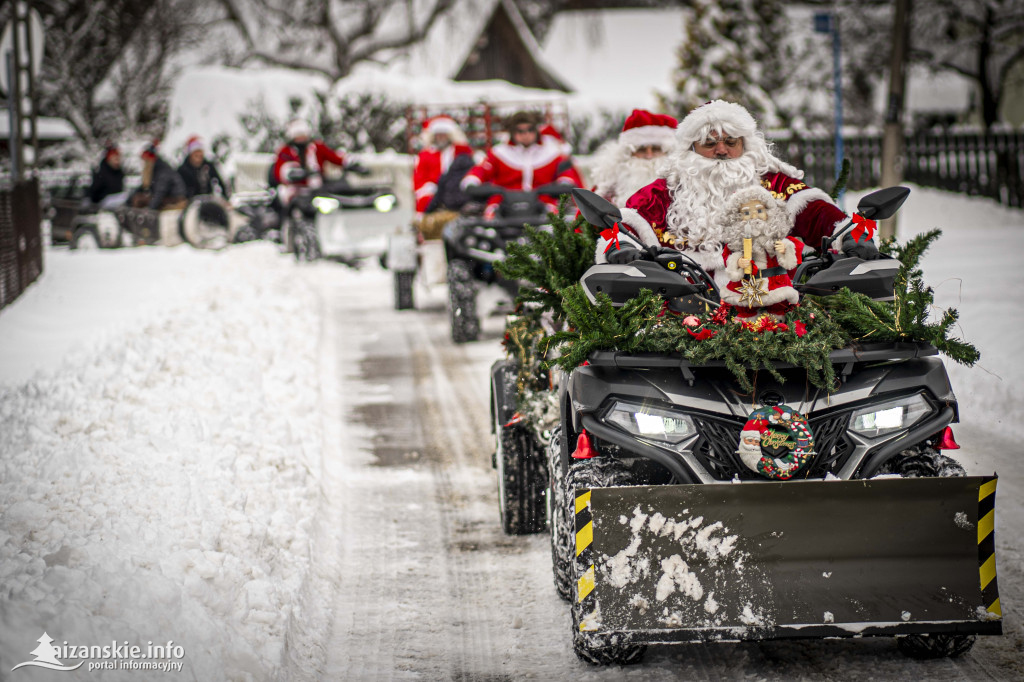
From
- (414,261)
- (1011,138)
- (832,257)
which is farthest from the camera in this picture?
(1011,138)

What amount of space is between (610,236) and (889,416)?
4.38 ft

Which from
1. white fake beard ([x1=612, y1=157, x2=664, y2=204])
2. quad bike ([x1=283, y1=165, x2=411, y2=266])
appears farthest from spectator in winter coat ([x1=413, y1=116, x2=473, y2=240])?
white fake beard ([x1=612, y1=157, x2=664, y2=204])

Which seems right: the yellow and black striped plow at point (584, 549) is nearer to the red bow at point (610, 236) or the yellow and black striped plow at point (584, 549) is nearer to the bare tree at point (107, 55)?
the red bow at point (610, 236)

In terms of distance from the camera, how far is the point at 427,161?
12.9 m

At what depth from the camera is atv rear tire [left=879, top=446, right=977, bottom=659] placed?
3758 millimetres

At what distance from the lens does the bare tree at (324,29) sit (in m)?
41.5

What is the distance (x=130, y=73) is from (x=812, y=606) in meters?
38.3

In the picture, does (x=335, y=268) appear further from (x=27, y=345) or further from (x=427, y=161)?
(x=27, y=345)

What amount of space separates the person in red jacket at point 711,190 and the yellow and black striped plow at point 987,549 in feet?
4.76

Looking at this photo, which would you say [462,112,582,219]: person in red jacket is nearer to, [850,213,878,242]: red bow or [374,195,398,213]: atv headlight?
[374,195,398,213]: atv headlight

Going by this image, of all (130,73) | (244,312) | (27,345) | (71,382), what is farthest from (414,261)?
(130,73)

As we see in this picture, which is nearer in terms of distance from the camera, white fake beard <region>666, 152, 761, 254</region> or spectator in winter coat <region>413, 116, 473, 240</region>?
white fake beard <region>666, 152, 761, 254</region>

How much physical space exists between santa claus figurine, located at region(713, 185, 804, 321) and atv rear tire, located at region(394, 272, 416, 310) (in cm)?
865

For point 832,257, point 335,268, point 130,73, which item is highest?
point 130,73
